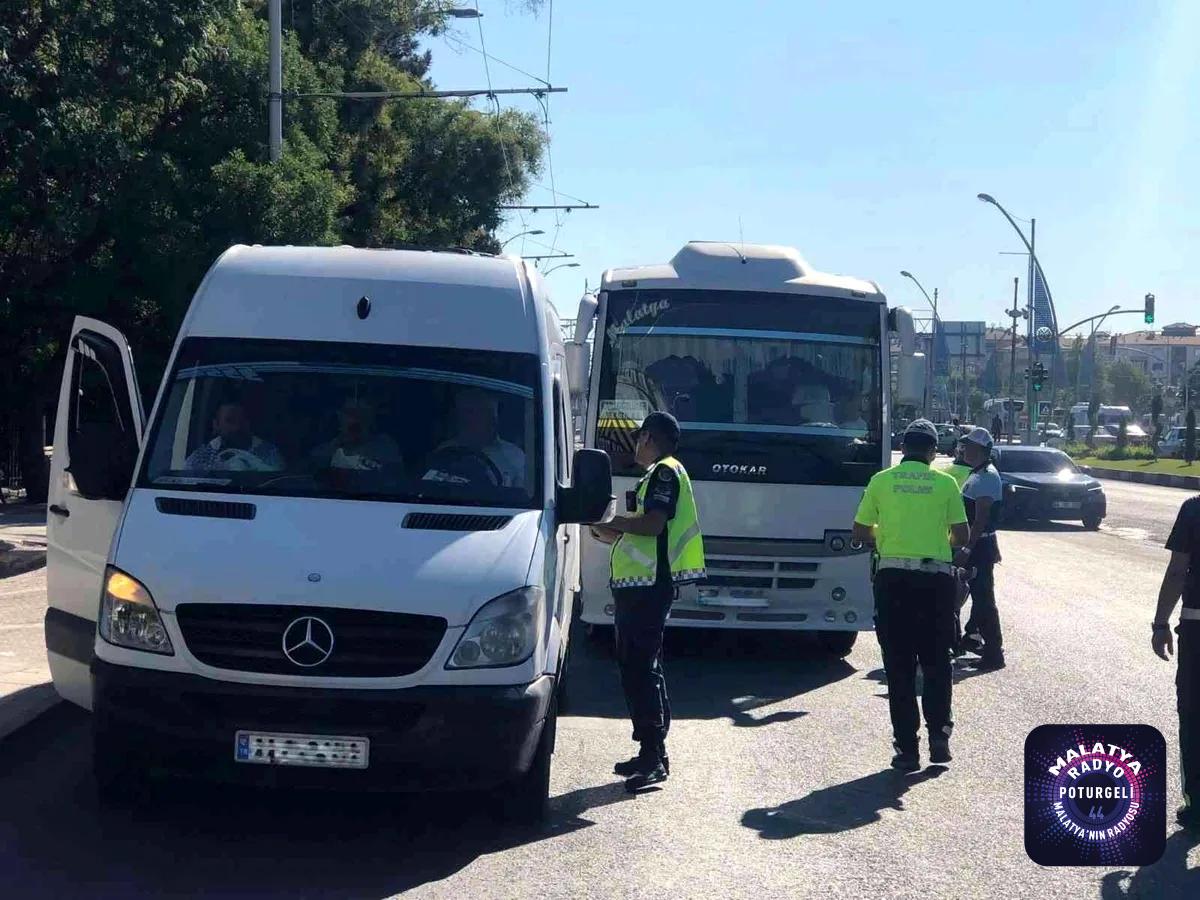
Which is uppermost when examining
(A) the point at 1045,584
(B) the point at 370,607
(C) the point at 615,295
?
(C) the point at 615,295

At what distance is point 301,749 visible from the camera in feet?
19.5

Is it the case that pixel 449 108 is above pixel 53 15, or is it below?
above

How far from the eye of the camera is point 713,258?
39.2 feet

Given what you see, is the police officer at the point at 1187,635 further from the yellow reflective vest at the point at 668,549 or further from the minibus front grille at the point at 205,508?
the minibus front grille at the point at 205,508

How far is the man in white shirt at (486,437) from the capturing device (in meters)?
6.99

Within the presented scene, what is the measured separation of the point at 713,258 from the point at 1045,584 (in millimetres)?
7925

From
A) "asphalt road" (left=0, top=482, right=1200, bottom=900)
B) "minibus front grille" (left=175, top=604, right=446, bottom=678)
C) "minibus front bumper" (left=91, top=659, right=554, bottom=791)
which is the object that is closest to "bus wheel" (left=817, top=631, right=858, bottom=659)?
"asphalt road" (left=0, top=482, right=1200, bottom=900)

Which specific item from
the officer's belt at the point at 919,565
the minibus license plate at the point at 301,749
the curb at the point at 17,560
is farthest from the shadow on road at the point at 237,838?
the curb at the point at 17,560

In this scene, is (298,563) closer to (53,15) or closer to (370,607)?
(370,607)

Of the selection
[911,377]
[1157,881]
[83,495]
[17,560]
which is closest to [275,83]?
[17,560]

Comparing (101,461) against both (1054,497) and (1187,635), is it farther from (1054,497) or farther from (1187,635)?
(1054,497)

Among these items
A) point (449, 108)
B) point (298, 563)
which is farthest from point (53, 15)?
point (449, 108)

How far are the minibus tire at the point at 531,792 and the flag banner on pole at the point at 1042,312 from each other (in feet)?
154

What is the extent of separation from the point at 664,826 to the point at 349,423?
2290 millimetres
